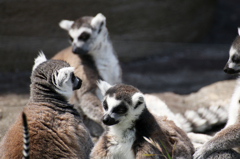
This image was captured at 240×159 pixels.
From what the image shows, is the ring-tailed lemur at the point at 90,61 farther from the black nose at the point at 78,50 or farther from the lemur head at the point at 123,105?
the lemur head at the point at 123,105

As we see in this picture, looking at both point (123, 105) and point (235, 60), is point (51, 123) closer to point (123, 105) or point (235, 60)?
point (123, 105)

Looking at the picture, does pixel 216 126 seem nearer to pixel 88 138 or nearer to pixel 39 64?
pixel 88 138

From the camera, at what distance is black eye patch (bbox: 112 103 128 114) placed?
2717mm

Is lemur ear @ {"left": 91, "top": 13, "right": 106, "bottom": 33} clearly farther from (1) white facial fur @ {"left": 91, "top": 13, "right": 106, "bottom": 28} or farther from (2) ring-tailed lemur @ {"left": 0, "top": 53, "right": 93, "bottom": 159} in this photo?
(2) ring-tailed lemur @ {"left": 0, "top": 53, "right": 93, "bottom": 159}

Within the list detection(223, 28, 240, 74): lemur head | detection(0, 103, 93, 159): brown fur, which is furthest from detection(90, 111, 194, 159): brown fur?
detection(223, 28, 240, 74): lemur head

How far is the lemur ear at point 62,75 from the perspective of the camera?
9.83ft

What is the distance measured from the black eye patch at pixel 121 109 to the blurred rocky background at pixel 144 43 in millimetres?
2484

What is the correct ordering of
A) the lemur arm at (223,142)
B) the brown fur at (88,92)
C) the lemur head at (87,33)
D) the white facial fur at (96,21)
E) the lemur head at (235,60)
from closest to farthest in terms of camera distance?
the lemur arm at (223,142) → the lemur head at (235,60) → the brown fur at (88,92) → the lemur head at (87,33) → the white facial fur at (96,21)

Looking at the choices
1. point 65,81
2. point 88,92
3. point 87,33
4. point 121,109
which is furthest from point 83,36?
point 121,109

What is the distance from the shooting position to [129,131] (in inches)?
108

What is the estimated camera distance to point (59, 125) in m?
2.91

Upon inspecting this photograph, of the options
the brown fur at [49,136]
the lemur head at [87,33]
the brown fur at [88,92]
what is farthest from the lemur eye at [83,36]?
the brown fur at [49,136]

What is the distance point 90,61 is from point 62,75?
1.26 metres

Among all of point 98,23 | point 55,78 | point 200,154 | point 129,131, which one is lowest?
point 200,154
